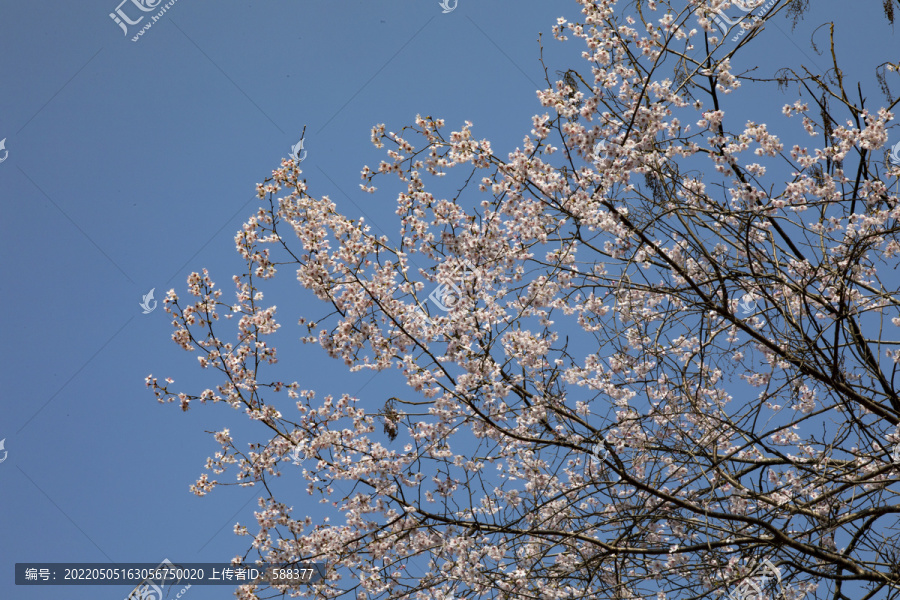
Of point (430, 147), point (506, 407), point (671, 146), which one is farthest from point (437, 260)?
point (671, 146)

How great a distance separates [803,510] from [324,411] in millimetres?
2997

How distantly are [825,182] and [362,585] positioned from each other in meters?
4.05

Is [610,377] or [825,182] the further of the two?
[610,377]

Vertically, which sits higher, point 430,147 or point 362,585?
point 430,147

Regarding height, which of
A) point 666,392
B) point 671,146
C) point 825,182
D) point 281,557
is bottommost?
point 281,557

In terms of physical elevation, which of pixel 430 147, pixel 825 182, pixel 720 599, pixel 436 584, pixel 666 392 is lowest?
pixel 720 599

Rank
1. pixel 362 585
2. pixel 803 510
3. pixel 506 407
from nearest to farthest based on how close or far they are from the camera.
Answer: pixel 803 510 → pixel 506 407 → pixel 362 585

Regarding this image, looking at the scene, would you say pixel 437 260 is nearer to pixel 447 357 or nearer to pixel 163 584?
pixel 447 357

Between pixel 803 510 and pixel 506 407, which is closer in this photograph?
pixel 803 510

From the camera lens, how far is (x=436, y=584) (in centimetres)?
477

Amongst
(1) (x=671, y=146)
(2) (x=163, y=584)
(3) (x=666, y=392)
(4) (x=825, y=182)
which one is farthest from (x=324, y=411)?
(4) (x=825, y=182)

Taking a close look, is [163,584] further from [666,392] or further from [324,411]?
[666,392]

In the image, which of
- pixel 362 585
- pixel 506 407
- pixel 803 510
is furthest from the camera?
pixel 362 585

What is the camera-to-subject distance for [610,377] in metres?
5.47
